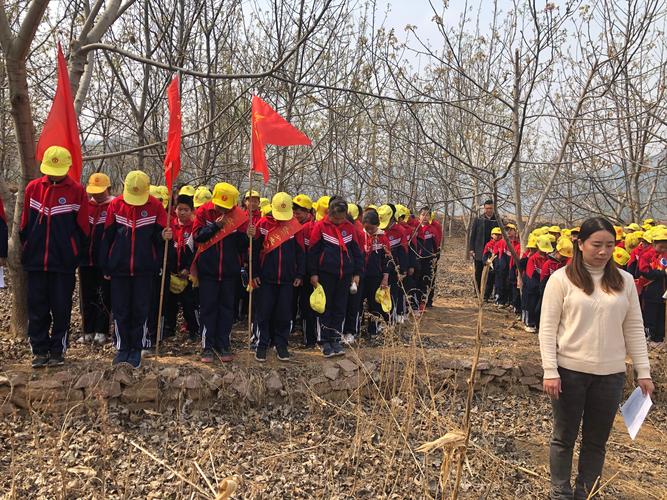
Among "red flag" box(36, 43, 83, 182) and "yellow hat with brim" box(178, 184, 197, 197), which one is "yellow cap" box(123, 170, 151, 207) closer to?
"red flag" box(36, 43, 83, 182)

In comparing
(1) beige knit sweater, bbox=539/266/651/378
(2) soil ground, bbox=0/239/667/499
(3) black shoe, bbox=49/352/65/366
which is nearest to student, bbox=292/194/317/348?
(2) soil ground, bbox=0/239/667/499

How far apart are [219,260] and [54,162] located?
5.64 ft

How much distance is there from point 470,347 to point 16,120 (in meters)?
6.05

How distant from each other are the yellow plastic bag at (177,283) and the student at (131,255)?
0.78 m

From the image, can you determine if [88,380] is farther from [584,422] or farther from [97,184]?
[584,422]

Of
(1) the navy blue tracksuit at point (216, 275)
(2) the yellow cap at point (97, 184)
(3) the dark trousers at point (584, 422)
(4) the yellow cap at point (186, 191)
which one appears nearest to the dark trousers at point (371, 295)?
(1) the navy blue tracksuit at point (216, 275)

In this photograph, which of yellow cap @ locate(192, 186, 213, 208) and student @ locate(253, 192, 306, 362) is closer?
student @ locate(253, 192, 306, 362)

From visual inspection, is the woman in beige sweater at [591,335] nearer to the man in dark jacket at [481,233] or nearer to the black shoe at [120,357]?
the black shoe at [120,357]

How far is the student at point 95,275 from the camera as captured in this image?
4.82m

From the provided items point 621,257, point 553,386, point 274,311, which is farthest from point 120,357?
point 621,257

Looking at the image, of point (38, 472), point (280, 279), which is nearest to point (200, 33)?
point (280, 279)

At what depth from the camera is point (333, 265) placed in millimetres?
5547

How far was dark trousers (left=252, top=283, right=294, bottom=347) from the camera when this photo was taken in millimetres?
5281

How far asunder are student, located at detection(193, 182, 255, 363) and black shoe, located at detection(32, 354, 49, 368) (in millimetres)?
1434
